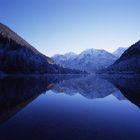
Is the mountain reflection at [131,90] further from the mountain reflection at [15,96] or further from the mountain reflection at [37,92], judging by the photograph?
the mountain reflection at [15,96]

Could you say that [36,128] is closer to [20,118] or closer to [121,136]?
[20,118]

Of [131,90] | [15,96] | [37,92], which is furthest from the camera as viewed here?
[131,90]

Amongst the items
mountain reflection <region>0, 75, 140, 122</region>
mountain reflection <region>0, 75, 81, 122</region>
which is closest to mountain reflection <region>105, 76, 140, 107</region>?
mountain reflection <region>0, 75, 140, 122</region>

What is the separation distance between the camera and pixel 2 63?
113375mm

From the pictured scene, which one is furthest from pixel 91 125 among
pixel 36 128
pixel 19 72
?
pixel 19 72

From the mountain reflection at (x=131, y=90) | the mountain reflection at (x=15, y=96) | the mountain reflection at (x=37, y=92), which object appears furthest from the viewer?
the mountain reflection at (x=131, y=90)

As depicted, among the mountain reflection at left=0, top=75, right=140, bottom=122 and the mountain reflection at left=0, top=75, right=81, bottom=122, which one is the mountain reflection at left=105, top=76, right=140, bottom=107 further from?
the mountain reflection at left=0, top=75, right=81, bottom=122

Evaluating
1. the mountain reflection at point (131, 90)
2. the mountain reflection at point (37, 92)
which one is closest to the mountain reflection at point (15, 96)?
the mountain reflection at point (37, 92)

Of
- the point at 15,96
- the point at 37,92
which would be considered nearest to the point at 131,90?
the point at 37,92

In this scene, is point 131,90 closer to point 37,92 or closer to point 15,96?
point 37,92

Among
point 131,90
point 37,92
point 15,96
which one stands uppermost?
point 131,90

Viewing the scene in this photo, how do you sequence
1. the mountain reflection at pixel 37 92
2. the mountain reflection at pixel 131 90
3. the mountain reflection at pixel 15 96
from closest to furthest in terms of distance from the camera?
the mountain reflection at pixel 15 96 < the mountain reflection at pixel 37 92 < the mountain reflection at pixel 131 90

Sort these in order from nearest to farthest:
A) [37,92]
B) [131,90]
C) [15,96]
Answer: [15,96] → [37,92] → [131,90]

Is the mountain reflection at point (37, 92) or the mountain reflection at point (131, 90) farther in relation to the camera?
the mountain reflection at point (131, 90)
